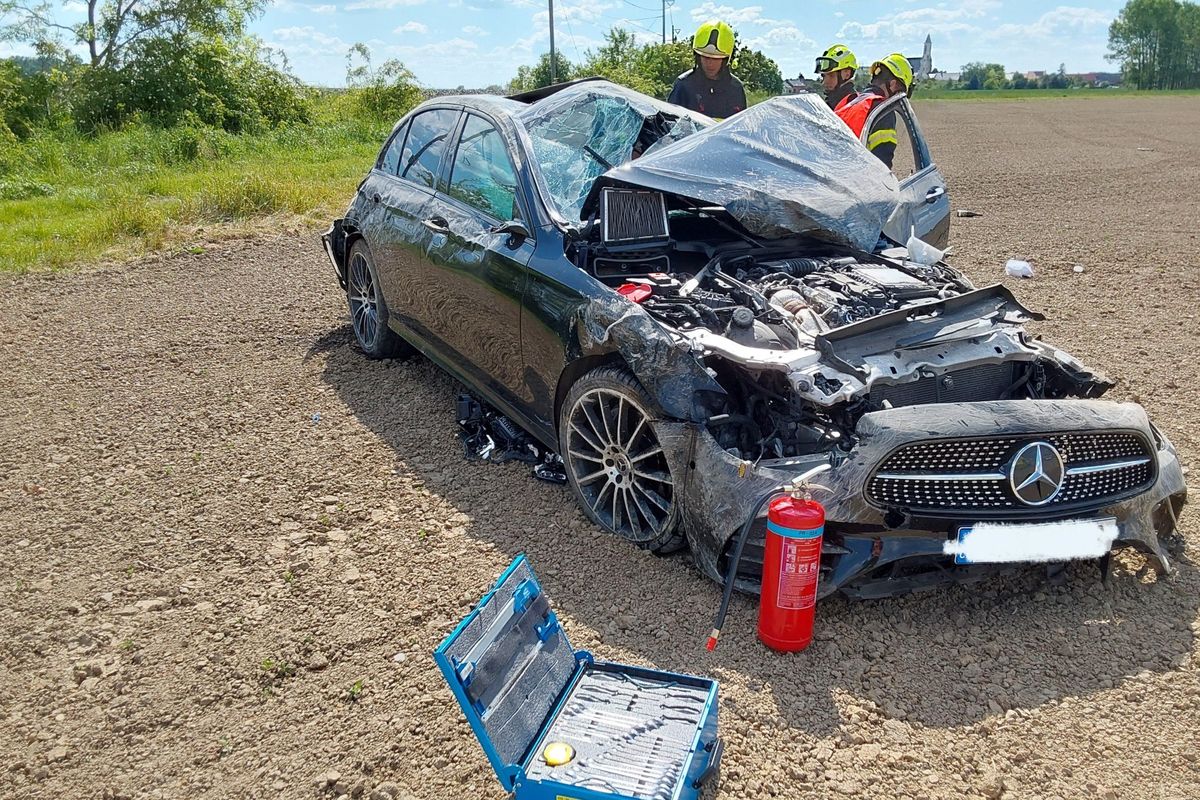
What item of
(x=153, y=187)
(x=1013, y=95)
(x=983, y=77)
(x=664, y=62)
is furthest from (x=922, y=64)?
(x=983, y=77)

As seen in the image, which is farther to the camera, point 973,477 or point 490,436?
point 490,436

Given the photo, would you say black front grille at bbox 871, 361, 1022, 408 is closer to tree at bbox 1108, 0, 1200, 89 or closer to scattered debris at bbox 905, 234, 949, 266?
scattered debris at bbox 905, 234, 949, 266

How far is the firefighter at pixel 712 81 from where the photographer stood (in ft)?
25.7

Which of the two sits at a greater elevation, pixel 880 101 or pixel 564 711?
pixel 880 101

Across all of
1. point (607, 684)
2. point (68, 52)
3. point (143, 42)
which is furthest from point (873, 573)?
point (68, 52)

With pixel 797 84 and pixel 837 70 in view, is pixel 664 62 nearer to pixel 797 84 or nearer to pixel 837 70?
pixel 797 84

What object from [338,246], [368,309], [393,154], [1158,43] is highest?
[1158,43]

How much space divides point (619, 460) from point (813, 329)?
0.97 metres

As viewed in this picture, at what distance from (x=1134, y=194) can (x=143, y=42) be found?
20035 millimetres

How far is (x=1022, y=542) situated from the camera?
3.35 meters

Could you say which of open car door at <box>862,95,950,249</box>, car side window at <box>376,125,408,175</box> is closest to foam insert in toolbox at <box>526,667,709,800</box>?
open car door at <box>862,95,950,249</box>

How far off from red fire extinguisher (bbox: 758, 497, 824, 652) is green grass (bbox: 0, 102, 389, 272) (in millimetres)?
8888

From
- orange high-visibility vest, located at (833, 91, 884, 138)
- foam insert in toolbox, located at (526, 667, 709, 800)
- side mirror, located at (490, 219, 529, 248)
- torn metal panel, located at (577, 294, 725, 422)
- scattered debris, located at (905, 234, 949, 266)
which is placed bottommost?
foam insert in toolbox, located at (526, 667, 709, 800)

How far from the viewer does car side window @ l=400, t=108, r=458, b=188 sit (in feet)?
18.4
